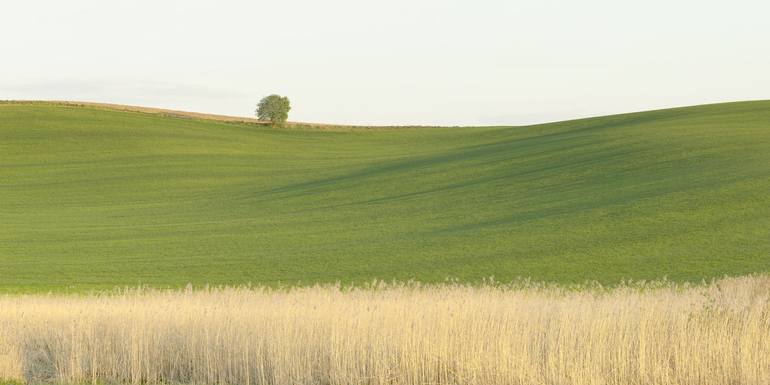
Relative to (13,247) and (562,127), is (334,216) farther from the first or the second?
(562,127)

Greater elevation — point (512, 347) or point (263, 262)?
point (512, 347)

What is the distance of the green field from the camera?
99.9 ft

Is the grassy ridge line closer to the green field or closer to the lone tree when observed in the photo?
the lone tree

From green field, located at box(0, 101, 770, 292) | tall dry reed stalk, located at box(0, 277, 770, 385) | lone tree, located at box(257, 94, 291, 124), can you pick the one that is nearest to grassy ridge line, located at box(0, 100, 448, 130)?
lone tree, located at box(257, 94, 291, 124)

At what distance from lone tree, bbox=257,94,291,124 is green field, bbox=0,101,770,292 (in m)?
17.0

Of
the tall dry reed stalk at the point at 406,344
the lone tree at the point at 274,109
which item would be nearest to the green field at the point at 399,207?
the tall dry reed stalk at the point at 406,344

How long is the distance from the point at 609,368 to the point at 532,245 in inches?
802

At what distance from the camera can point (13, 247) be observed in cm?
3788

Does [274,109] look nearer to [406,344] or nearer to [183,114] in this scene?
[183,114]

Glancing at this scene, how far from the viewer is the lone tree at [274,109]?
91.8m

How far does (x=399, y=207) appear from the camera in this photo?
43.2m

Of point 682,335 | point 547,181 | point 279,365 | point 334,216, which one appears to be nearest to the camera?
point 682,335

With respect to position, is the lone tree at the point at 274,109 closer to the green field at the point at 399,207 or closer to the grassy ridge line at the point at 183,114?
the grassy ridge line at the point at 183,114

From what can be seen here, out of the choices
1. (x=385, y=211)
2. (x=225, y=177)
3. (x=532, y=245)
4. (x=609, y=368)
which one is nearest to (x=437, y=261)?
(x=532, y=245)
